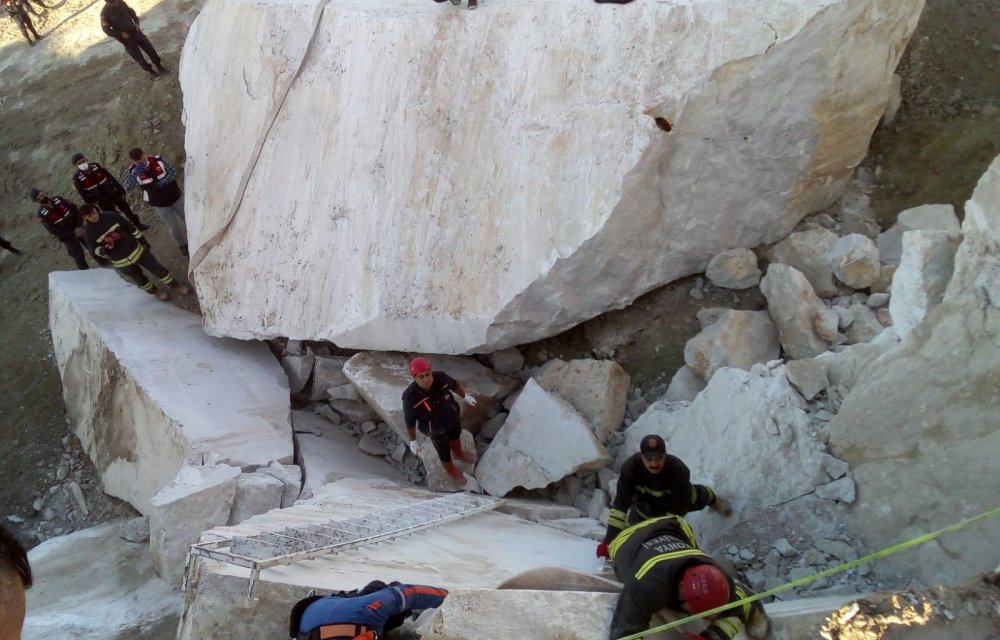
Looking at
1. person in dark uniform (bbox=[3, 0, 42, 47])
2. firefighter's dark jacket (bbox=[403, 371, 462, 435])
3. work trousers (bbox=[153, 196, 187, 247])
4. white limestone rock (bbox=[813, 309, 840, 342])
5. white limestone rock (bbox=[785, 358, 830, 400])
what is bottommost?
white limestone rock (bbox=[813, 309, 840, 342])

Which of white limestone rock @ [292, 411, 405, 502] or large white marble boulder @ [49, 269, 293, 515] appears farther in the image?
large white marble boulder @ [49, 269, 293, 515]

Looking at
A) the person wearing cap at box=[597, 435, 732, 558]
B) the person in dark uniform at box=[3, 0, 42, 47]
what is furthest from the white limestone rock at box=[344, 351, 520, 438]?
the person in dark uniform at box=[3, 0, 42, 47]

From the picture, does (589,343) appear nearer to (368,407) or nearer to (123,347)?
(368,407)

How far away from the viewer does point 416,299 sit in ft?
19.3

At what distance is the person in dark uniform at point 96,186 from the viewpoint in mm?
7645

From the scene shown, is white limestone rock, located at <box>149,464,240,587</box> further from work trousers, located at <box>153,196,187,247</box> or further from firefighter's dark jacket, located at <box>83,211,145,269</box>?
work trousers, located at <box>153,196,187,247</box>

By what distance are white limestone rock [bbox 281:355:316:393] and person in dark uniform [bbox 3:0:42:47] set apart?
9.34 m

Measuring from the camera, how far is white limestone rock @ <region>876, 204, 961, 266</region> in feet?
17.2

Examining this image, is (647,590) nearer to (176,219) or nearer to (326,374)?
(326,374)

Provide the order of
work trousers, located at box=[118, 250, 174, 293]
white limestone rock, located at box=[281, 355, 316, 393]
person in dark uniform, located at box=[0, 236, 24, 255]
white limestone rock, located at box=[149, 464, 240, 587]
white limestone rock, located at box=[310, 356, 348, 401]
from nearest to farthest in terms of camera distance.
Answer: white limestone rock, located at box=[149, 464, 240, 587], white limestone rock, located at box=[310, 356, 348, 401], white limestone rock, located at box=[281, 355, 316, 393], work trousers, located at box=[118, 250, 174, 293], person in dark uniform, located at box=[0, 236, 24, 255]

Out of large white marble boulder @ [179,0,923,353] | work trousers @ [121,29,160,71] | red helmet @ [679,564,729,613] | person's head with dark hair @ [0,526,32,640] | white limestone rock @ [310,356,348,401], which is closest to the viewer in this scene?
person's head with dark hair @ [0,526,32,640]

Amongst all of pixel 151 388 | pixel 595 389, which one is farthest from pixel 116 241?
pixel 595 389

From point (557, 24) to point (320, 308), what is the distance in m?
3.09

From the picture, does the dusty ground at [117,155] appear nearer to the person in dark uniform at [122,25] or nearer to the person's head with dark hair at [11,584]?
the person in dark uniform at [122,25]
